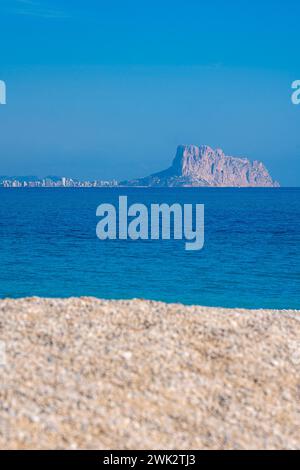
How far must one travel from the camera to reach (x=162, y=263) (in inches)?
1372

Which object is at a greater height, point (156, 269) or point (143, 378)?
point (156, 269)

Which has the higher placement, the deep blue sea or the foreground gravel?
the deep blue sea

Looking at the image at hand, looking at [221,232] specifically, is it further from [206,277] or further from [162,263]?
[206,277]

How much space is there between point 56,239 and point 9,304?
119 ft

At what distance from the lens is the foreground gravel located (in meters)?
7.28

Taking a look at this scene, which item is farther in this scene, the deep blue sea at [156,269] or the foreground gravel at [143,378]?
the deep blue sea at [156,269]

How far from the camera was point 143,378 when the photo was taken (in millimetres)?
8172

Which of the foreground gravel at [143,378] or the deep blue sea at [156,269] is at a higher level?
the deep blue sea at [156,269]

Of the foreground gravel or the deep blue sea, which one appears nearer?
the foreground gravel

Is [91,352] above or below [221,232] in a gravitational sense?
below

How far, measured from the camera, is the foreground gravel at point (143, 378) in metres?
7.28

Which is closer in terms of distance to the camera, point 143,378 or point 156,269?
point 143,378
